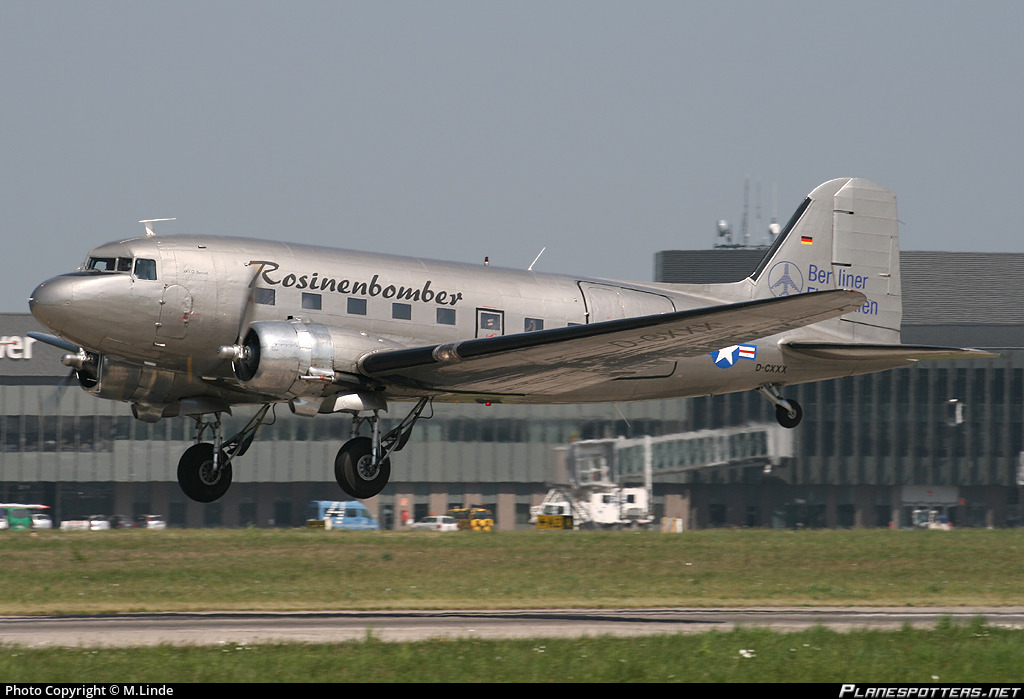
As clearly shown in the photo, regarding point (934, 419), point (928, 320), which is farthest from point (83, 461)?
point (928, 320)

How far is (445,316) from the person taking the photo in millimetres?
20844

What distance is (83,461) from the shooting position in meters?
66.8

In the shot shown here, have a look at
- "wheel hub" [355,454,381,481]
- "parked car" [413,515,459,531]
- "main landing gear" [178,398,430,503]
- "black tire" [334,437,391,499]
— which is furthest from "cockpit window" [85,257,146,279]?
"parked car" [413,515,459,531]

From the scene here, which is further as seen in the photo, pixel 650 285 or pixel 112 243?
pixel 650 285

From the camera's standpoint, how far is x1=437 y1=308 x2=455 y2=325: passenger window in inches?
819

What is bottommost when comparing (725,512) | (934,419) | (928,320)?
(725,512)

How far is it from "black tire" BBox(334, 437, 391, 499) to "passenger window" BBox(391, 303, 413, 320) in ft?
7.00

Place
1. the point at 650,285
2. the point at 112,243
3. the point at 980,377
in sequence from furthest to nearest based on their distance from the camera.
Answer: the point at 980,377, the point at 650,285, the point at 112,243

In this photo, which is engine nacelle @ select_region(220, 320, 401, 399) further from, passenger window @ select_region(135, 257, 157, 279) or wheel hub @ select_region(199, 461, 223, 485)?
wheel hub @ select_region(199, 461, 223, 485)

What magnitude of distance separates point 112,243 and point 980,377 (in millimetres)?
62119
